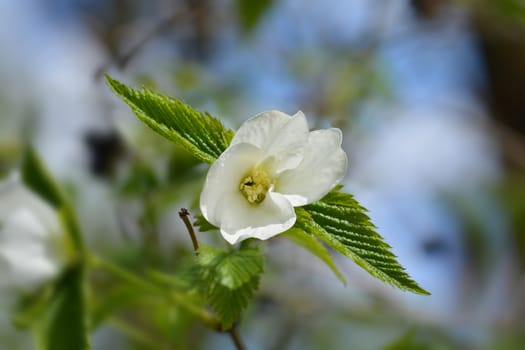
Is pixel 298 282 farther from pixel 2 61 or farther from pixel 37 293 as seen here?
pixel 2 61

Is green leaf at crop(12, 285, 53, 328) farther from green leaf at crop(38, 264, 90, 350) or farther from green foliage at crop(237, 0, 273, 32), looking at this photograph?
green foliage at crop(237, 0, 273, 32)

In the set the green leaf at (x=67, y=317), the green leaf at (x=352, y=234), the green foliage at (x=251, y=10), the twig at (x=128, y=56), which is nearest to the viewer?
the green leaf at (x=352, y=234)

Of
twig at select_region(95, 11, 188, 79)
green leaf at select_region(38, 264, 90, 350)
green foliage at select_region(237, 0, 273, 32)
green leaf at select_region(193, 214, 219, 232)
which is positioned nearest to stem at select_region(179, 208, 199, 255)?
green leaf at select_region(193, 214, 219, 232)

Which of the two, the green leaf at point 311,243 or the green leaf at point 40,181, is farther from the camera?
the green leaf at point 40,181

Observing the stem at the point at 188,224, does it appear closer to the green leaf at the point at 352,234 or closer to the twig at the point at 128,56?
the green leaf at the point at 352,234

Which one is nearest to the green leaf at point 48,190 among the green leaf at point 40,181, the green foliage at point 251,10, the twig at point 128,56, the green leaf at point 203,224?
the green leaf at point 40,181

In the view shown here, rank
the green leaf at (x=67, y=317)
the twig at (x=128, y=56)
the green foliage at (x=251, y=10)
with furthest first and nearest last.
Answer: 1. the green foliage at (x=251, y=10)
2. the twig at (x=128, y=56)
3. the green leaf at (x=67, y=317)

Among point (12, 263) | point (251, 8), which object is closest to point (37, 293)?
point (12, 263)
